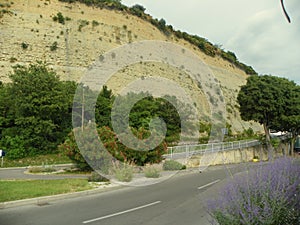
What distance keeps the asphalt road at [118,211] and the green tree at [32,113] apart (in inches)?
654

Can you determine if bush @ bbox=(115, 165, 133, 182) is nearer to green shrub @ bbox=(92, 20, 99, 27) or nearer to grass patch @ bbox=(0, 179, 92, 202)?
grass patch @ bbox=(0, 179, 92, 202)

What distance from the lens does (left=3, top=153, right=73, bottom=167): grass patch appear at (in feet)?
76.1

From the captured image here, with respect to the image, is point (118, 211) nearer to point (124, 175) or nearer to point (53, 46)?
point (124, 175)

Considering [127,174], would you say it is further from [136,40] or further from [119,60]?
[136,40]

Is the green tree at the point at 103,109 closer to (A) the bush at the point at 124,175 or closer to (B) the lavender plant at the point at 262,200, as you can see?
(A) the bush at the point at 124,175

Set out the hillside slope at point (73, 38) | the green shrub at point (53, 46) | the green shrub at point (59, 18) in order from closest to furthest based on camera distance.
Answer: the hillside slope at point (73, 38)
the green shrub at point (53, 46)
the green shrub at point (59, 18)

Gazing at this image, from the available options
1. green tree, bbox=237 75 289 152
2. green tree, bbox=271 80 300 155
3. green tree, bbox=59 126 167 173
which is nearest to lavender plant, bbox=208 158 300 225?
green tree, bbox=59 126 167 173

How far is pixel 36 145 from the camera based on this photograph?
2633 centimetres

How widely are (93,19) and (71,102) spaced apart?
2694 cm

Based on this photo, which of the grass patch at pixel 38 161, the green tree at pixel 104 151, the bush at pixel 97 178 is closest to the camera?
the bush at pixel 97 178

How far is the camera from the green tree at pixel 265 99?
33.0 metres

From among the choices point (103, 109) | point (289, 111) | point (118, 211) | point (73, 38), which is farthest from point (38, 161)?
point (73, 38)

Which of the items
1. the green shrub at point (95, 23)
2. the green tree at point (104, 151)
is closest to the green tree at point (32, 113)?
the green tree at point (104, 151)

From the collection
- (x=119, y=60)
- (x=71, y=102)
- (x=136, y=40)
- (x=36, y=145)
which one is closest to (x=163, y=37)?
(x=136, y=40)
